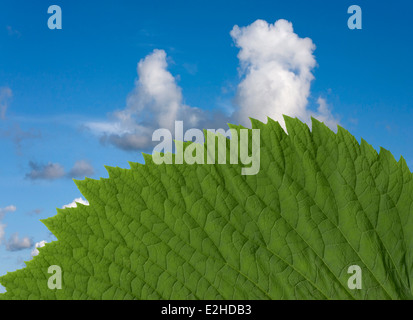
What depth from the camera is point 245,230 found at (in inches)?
46.8

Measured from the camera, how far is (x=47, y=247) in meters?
1.18

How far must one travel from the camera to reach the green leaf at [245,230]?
118cm

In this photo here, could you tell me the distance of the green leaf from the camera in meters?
1.18

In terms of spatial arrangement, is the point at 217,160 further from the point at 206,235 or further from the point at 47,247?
the point at 47,247

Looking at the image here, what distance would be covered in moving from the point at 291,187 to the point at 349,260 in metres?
0.24
